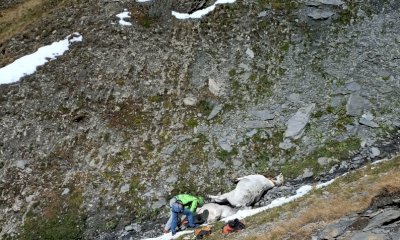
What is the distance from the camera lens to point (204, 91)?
110 feet

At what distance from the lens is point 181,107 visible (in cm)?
3300

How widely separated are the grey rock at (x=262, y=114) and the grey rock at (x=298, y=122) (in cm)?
137

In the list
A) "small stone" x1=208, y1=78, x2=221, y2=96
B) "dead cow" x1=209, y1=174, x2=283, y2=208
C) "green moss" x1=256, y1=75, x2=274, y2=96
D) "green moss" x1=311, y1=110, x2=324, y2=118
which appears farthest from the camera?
"small stone" x1=208, y1=78, x2=221, y2=96

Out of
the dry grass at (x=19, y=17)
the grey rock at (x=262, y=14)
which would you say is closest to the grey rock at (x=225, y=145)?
the grey rock at (x=262, y=14)

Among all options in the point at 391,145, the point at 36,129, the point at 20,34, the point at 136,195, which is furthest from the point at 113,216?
the point at 20,34

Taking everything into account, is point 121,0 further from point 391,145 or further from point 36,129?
point 391,145

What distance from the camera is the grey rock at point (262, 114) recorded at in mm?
30984

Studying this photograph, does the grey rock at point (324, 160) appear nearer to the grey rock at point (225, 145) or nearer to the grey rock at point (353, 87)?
the grey rock at point (225, 145)

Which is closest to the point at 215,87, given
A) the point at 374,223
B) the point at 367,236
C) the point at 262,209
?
the point at 262,209

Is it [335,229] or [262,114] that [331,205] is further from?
[262,114]

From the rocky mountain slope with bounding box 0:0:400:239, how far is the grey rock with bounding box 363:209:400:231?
7533 mm

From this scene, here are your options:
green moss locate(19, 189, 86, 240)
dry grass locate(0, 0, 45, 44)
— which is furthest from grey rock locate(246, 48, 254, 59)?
dry grass locate(0, 0, 45, 44)

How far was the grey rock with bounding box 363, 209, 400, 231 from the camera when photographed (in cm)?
1883

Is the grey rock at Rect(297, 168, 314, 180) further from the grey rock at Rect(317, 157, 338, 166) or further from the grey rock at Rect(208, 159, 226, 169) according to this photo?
the grey rock at Rect(208, 159, 226, 169)
